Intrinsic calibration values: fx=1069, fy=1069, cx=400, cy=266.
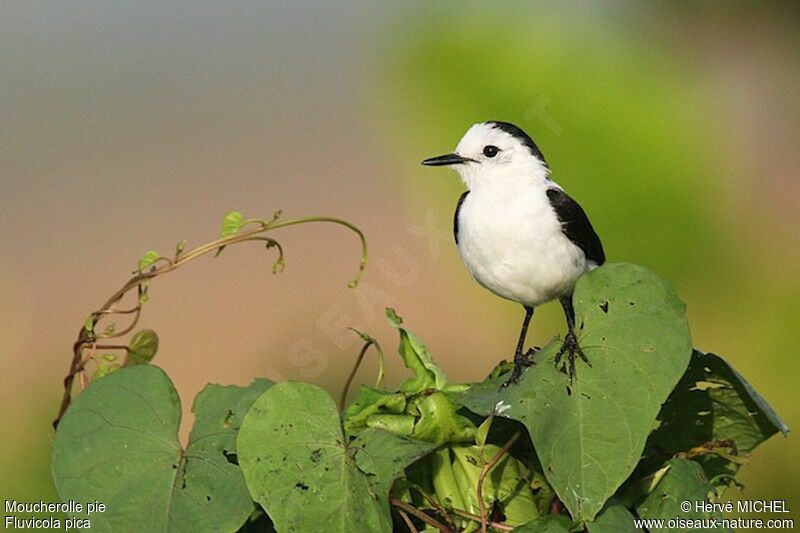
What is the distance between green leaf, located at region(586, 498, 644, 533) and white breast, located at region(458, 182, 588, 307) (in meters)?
0.50

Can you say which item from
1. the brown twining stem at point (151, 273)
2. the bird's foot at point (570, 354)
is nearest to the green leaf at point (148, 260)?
the brown twining stem at point (151, 273)

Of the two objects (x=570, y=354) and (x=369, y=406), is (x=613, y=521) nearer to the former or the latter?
(x=570, y=354)

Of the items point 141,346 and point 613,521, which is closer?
point 613,521

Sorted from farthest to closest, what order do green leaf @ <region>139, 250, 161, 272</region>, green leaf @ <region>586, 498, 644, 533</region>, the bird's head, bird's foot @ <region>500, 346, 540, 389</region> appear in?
the bird's head, green leaf @ <region>139, 250, 161, 272</region>, bird's foot @ <region>500, 346, 540, 389</region>, green leaf @ <region>586, 498, 644, 533</region>

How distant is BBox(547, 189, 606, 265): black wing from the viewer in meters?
1.51

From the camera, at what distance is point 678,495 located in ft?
3.40

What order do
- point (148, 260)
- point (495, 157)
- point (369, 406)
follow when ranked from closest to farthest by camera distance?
point (369, 406), point (148, 260), point (495, 157)

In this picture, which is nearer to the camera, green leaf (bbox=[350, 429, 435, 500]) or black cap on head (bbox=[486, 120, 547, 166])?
green leaf (bbox=[350, 429, 435, 500])

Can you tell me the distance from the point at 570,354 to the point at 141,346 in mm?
652

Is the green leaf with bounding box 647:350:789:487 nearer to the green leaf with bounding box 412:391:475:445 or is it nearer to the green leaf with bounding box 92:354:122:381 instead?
the green leaf with bounding box 412:391:475:445

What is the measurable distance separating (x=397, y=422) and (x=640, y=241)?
39.3 inches

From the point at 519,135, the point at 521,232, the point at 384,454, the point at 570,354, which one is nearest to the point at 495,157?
the point at 519,135

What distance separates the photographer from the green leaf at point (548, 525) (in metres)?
1.00

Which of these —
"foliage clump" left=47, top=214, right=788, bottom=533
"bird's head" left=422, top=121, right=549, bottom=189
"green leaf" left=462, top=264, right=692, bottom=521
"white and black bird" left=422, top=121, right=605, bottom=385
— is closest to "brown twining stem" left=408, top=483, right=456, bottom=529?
"foliage clump" left=47, top=214, right=788, bottom=533
